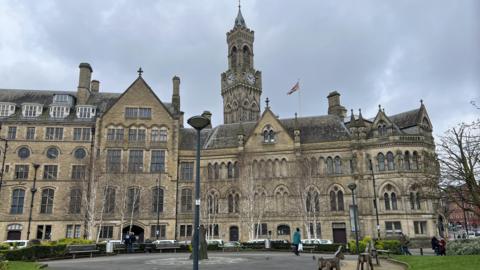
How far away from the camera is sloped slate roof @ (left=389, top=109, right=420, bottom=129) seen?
153 feet

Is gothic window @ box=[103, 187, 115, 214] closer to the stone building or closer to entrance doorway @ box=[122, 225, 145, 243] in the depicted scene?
the stone building

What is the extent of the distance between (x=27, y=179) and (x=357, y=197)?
42.2 m

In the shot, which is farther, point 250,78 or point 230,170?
point 250,78

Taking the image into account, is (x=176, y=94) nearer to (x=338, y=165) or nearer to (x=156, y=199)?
(x=156, y=199)

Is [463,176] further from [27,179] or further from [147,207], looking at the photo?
[27,179]

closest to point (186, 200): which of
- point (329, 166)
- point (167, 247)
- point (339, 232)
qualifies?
point (167, 247)

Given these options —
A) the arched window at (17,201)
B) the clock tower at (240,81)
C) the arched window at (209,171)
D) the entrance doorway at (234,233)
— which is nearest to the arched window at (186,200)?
the arched window at (209,171)

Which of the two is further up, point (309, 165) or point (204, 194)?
point (309, 165)

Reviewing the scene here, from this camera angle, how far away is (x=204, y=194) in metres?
49.2

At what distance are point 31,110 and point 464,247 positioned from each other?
5207 centimetres

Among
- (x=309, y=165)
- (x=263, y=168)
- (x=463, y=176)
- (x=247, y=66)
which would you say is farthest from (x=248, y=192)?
(x=247, y=66)

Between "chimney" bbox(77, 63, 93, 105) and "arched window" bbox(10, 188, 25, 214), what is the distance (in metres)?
14.8

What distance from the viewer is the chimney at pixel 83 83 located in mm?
53344

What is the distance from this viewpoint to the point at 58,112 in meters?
50.3
